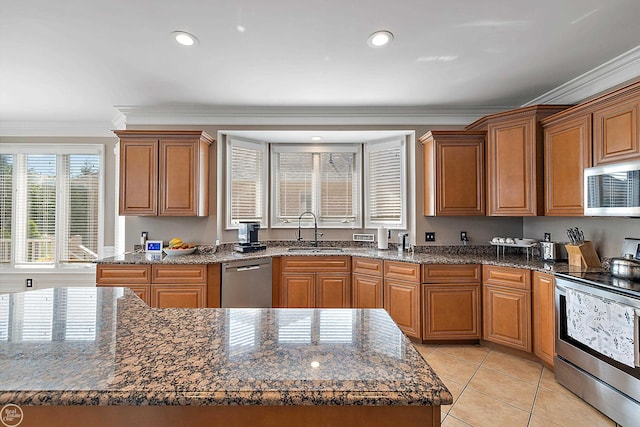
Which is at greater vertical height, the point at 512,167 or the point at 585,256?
the point at 512,167

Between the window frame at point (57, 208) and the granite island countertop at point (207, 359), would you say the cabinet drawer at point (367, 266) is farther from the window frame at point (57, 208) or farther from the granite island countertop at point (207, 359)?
the window frame at point (57, 208)

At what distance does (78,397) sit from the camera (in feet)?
2.31

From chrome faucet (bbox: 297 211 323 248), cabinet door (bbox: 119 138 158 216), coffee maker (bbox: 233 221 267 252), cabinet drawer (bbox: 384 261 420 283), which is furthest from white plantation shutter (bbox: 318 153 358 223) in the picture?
cabinet door (bbox: 119 138 158 216)

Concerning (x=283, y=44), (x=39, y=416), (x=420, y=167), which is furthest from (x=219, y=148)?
(x=39, y=416)

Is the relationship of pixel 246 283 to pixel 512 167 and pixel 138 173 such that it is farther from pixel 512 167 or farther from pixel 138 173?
pixel 512 167

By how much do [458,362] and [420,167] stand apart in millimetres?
2246

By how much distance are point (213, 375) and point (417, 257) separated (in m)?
2.86

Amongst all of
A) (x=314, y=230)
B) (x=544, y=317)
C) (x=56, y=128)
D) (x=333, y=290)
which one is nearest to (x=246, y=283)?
(x=333, y=290)

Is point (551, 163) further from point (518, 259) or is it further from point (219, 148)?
point (219, 148)

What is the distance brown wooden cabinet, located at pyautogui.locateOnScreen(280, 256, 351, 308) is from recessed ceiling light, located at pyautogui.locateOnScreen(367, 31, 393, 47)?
2294mm

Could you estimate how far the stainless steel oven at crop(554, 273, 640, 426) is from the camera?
1825mm

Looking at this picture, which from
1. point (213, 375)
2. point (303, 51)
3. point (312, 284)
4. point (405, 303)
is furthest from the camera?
point (312, 284)

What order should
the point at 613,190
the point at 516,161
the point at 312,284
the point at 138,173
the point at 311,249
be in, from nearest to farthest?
the point at 613,190
the point at 516,161
the point at 138,173
the point at 312,284
the point at 311,249

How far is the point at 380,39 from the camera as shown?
225 cm
